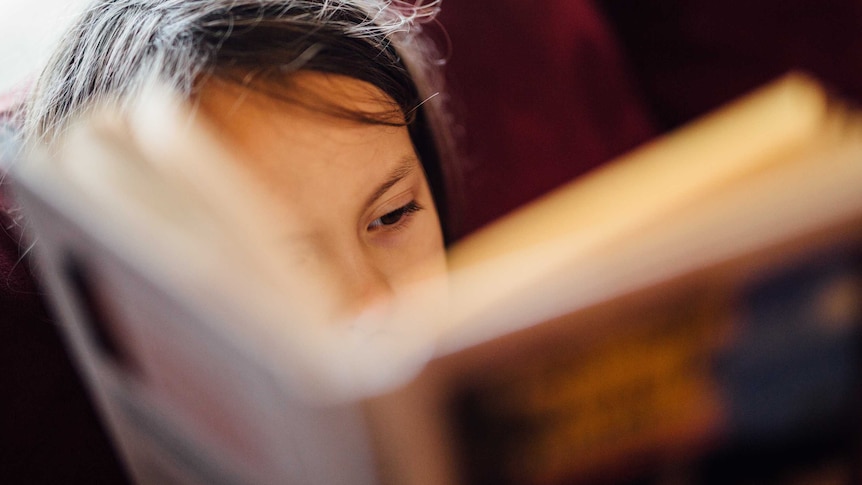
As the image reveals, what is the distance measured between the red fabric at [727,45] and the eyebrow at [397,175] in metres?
0.49

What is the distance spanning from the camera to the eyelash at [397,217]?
0.48 meters

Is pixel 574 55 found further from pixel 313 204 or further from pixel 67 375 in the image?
pixel 67 375

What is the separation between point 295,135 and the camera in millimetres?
423

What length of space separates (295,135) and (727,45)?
600 millimetres

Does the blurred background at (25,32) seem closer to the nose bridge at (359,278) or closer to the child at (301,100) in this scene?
the child at (301,100)

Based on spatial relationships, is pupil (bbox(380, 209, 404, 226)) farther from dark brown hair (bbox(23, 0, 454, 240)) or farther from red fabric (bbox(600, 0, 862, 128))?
red fabric (bbox(600, 0, 862, 128))

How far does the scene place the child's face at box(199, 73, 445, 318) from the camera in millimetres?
418

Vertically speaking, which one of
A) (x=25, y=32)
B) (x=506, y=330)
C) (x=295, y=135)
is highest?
(x=25, y=32)

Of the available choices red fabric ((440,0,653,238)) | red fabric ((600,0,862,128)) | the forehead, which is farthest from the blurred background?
red fabric ((600,0,862,128))

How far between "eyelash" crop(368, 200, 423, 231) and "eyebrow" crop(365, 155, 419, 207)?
0.02 meters

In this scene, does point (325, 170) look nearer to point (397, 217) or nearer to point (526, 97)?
point (397, 217)

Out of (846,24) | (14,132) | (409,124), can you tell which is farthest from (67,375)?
(846,24)

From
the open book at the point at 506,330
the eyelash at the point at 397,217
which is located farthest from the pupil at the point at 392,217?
the open book at the point at 506,330

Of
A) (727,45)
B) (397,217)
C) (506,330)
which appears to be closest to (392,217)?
(397,217)
